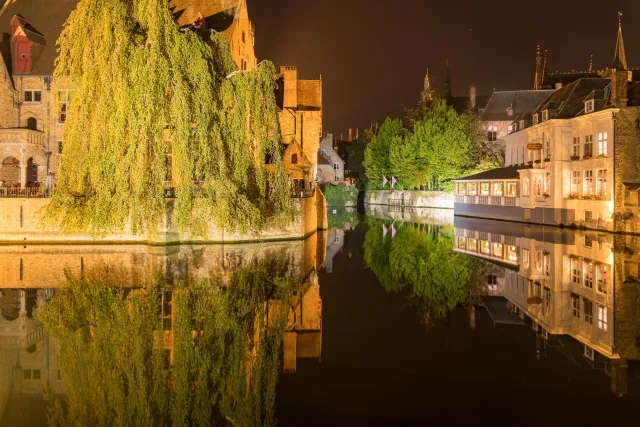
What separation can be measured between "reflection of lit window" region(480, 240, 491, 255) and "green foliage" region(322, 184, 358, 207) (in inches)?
1624

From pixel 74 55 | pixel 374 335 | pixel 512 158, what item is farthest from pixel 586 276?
pixel 512 158

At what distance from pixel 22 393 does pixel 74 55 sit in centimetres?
1489

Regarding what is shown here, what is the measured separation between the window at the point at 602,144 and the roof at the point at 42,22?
105 ft

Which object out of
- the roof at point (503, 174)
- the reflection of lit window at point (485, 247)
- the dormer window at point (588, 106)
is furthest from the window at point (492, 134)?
the reflection of lit window at point (485, 247)

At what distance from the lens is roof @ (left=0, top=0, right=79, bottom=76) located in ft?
110

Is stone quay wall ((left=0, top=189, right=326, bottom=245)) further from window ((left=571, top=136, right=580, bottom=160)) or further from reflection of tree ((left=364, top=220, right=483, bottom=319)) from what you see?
window ((left=571, top=136, right=580, bottom=160))

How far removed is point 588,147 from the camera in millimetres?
33188

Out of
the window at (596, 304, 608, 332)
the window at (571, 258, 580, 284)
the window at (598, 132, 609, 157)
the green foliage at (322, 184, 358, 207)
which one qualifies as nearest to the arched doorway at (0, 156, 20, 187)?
the window at (571, 258, 580, 284)

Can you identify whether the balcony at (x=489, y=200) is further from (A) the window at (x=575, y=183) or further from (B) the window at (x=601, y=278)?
(B) the window at (x=601, y=278)

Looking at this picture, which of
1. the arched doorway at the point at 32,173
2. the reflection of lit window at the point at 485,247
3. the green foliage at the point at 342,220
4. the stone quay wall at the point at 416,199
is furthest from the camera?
the stone quay wall at the point at 416,199

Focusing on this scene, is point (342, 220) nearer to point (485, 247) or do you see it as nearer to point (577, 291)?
point (485, 247)

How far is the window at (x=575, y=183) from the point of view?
111 ft

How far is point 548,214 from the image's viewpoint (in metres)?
36.0

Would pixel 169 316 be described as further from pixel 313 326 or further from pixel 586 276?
pixel 586 276
